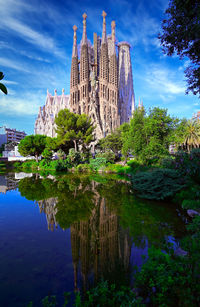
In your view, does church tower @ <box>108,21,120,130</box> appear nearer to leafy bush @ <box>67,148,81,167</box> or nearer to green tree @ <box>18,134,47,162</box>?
green tree @ <box>18,134,47,162</box>

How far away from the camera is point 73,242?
4.19 metres

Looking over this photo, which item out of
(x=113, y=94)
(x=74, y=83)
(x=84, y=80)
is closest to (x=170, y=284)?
(x=84, y=80)

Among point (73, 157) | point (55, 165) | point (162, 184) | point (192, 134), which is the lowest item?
point (162, 184)

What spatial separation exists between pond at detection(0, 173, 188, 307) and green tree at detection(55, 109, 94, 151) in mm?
21244

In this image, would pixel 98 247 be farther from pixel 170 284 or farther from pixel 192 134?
pixel 192 134

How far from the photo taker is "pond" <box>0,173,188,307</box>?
2.80 meters

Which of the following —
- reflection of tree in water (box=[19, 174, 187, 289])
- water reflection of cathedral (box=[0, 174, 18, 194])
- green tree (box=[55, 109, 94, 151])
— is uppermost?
green tree (box=[55, 109, 94, 151])

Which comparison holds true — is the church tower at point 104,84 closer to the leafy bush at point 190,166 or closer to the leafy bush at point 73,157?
the leafy bush at point 73,157

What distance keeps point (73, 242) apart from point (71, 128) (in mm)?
26573

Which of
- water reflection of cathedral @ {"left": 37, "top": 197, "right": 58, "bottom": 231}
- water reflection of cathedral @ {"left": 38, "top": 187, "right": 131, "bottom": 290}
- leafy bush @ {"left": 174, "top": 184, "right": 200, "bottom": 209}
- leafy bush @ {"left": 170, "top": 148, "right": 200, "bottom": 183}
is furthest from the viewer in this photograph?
leafy bush @ {"left": 170, "top": 148, "right": 200, "bottom": 183}

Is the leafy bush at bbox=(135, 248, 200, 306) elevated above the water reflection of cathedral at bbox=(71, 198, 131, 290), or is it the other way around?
the leafy bush at bbox=(135, 248, 200, 306)

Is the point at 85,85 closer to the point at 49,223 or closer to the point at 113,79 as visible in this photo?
the point at 113,79

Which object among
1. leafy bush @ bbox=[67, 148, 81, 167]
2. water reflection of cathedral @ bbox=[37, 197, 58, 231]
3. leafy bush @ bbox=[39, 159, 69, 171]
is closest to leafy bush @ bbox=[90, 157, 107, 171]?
leafy bush @ bbox=[67, 148, 81, 167]

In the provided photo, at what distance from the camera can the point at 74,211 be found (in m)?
6.59
